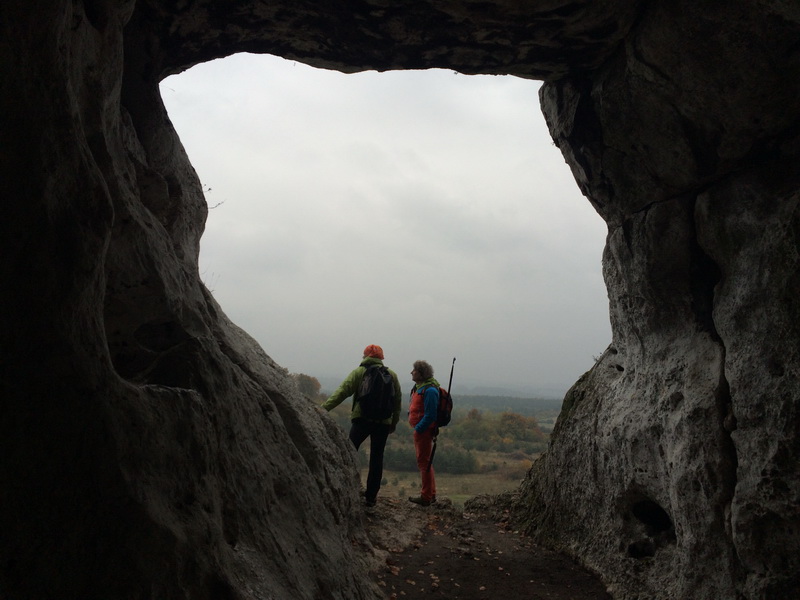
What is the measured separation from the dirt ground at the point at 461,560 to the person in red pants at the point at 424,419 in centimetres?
40

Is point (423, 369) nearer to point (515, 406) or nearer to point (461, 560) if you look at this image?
point (461, 560)

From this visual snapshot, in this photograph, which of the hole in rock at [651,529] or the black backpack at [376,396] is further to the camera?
the black backpack at [376,396]

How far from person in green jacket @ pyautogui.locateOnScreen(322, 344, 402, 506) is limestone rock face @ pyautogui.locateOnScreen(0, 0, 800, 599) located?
65 cm

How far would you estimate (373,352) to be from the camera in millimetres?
9727

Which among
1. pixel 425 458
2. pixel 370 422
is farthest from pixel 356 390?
pixel 425 458

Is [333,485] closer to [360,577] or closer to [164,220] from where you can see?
[360,577]

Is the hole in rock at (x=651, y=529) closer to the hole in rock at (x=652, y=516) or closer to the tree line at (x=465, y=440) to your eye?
the hole in rock at (x=652, y=516)

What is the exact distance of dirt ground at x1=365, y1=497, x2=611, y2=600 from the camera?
7062 mm

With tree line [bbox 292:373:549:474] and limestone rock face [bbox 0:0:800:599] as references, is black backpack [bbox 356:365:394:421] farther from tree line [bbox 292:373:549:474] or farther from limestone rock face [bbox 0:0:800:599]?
tree line [bbox 292:373:549:474]

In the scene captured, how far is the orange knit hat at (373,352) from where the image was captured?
31.8ft

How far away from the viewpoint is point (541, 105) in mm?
9219

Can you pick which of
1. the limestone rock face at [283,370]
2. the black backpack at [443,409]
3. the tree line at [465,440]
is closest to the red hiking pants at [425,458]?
the black backpack at [443,409]

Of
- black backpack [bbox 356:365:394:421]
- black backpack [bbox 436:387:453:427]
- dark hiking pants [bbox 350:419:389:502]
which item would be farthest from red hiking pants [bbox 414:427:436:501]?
black backpack [bbox 356:365:394:421]

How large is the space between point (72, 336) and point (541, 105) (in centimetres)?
822
